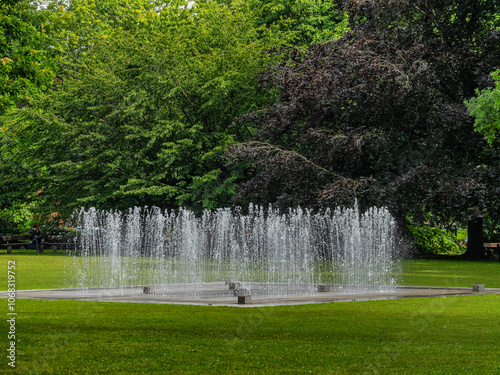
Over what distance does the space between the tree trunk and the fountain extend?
3362 millimetres

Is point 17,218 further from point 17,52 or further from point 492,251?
point 17,52

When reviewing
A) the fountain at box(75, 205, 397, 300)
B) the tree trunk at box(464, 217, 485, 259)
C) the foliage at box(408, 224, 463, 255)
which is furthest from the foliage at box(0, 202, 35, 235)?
the tree trunk at box(464, 217, 485, 259)

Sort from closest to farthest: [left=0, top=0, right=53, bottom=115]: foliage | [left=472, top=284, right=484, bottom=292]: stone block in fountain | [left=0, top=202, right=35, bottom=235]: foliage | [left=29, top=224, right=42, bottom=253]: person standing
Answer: [left=0, top=0, right=53, bottom=115]: foliage, [left=472, top=284, right=484, bottom=292]: stone block in fountain, [left=29, top=224, right=42, bottom=253]: person standing, [left=0, top=202, right=35, bottom=235]: foliage

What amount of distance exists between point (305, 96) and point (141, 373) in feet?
75.5

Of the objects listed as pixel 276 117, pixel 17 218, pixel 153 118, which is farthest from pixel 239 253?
pixel 17 218

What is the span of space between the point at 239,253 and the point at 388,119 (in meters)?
8.91

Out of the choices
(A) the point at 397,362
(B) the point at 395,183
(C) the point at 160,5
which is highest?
(C) the point at 160,5

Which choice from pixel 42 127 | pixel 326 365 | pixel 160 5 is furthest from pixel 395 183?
pixel 160 5

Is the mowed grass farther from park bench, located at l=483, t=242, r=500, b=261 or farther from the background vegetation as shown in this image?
park bench, located at l=483, t=242, r=500, b=261

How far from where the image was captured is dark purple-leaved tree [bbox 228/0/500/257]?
2736 cm

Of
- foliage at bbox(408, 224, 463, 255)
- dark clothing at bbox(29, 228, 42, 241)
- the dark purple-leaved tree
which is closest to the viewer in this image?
the dark purple-leaved tree

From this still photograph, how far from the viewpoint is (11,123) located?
120 feet

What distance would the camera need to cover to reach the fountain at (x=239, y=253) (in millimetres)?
17594

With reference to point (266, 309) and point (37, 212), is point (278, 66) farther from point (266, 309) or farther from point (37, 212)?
point (266, 309)
